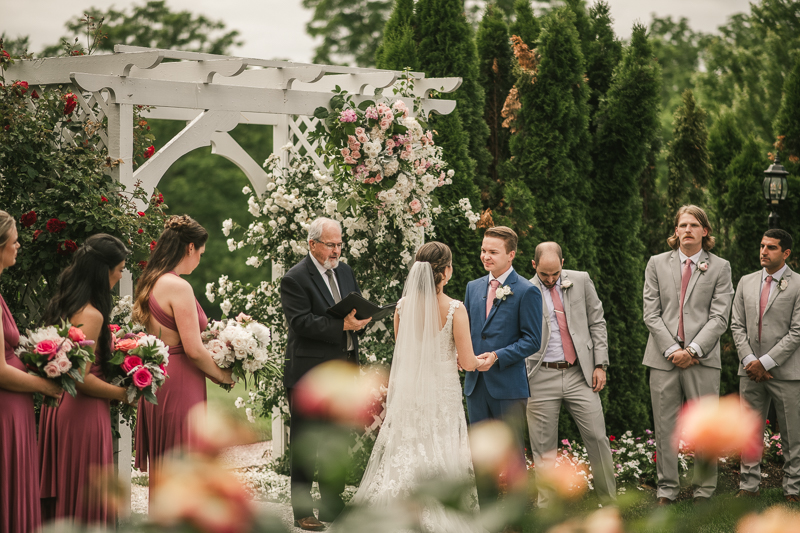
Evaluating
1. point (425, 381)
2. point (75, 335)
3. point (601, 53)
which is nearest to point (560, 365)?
point (425, 381)

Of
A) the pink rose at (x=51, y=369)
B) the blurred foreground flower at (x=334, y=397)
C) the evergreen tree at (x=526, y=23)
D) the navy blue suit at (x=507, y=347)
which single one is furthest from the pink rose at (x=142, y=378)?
the evergreen tree at (x=526, y=23)

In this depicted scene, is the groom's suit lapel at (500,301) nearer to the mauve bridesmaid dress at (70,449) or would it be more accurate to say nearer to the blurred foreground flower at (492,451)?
the mauve bridesmaid dress at (70,449)

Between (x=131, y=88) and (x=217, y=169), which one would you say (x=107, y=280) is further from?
(x=217, y=169)

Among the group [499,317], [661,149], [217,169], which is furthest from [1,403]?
[217,169]

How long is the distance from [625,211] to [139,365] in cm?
510

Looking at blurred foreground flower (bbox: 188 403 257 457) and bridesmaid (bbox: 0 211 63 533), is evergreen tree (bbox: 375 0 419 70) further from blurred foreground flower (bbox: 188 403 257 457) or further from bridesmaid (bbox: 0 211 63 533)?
blurred foreground flower (bbox: 188 403 257 457)

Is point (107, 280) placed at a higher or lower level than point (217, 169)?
lower

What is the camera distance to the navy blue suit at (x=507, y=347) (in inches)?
174

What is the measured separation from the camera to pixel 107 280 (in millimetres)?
3318

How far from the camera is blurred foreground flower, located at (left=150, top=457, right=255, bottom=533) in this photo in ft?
2.50

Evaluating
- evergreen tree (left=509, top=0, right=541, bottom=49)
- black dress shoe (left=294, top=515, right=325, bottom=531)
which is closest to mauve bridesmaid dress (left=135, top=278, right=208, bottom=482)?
black dress shoe (left=294, top=515, right=325, bottom=531)

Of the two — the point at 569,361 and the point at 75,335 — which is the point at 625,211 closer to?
the point at 569,361

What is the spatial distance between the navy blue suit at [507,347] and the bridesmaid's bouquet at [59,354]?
2213 millimetres

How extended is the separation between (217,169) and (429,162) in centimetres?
1558
